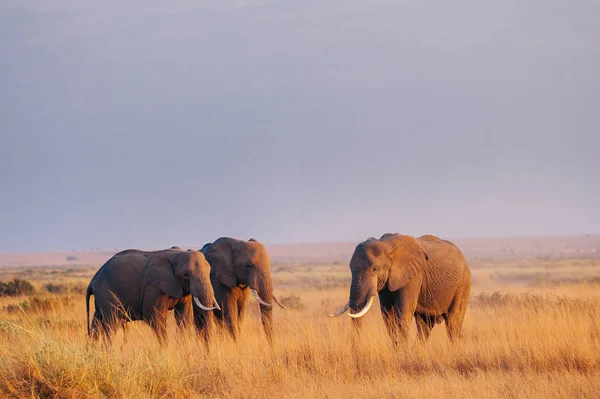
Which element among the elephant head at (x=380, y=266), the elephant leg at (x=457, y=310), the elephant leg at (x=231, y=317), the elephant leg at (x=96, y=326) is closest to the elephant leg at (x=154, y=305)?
the elephant leg at (x=96, y=326)

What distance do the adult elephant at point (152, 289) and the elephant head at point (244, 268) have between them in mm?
1079

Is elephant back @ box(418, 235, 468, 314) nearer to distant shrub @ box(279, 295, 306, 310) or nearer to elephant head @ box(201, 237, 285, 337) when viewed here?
elephant head @ box(201, 237, 285, 337)

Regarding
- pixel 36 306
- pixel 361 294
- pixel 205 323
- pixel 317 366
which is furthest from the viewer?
pixel 36 306

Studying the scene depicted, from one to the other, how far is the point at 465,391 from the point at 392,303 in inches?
197

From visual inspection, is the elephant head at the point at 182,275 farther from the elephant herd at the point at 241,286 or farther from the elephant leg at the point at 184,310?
the elephant leg at the point at 184,310

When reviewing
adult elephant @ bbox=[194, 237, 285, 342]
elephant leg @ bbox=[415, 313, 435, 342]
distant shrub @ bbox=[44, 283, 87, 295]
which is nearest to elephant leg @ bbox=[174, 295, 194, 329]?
adult elephant @ bbox=[194, 237, 285, 342]

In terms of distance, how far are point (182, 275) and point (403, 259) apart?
376 cm

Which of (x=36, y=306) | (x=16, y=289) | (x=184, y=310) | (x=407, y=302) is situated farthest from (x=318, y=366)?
(x=16, y=289)

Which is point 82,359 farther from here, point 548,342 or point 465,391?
point 548,342

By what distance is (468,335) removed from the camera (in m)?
17.6

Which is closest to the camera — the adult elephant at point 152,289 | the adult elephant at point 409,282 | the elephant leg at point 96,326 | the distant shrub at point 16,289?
the adult elephant at point 409,282

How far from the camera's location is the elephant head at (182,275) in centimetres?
1545

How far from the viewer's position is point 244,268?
56.1ft

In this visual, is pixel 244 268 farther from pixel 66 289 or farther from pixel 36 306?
pixel 66 289
